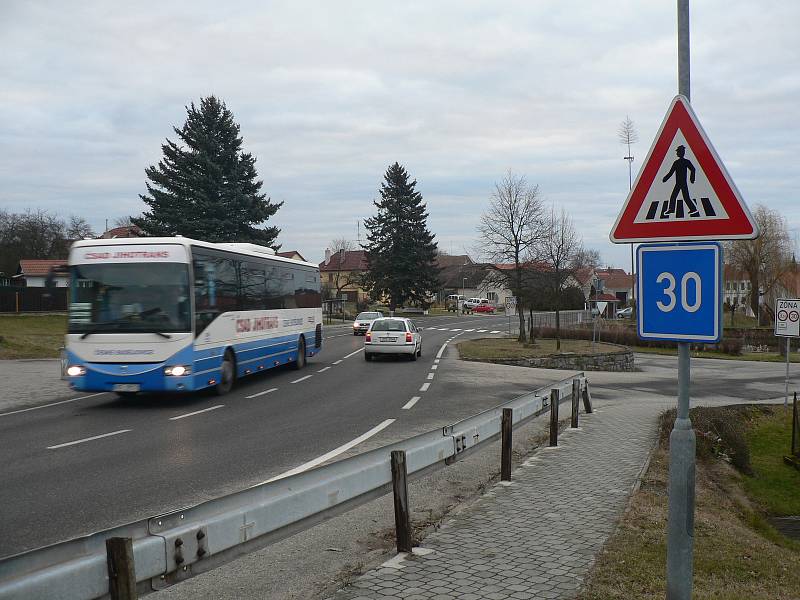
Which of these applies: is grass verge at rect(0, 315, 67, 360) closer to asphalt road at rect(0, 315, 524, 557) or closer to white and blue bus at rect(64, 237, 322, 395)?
asphalt road at rect(0, 315, 524, 557)

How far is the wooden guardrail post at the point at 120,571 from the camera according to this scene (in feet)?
10.5

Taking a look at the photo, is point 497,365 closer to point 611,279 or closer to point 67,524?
point 67,524

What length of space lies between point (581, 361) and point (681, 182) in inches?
1133

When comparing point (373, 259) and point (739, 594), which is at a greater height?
point (373, 259)

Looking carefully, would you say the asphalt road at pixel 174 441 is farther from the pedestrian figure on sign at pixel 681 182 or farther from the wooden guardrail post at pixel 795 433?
the wooden guardrail post at pixel 795 433

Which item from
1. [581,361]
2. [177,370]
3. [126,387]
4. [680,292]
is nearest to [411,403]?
[177,370]

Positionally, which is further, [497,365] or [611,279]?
[611,279]

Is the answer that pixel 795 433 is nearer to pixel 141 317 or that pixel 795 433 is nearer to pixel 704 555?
pixel 704 555

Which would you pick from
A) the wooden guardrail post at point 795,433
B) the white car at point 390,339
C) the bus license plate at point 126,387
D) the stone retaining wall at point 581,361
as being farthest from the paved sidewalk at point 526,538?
the stone retaining wall at point 581,361

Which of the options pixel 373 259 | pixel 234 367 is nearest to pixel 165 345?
pixel 234 367

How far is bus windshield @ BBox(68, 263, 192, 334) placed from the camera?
14.5m

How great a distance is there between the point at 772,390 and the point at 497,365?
9.30 metres

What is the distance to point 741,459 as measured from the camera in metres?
12.7

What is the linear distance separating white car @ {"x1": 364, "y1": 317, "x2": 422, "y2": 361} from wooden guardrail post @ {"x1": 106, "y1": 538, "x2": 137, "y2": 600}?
2372cm
